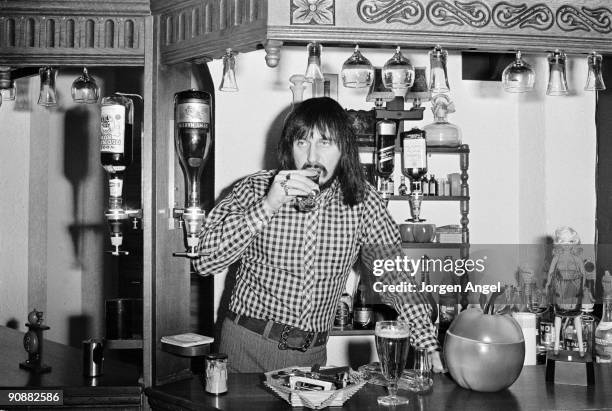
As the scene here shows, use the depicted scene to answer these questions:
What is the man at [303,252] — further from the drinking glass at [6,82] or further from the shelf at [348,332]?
the shelf at [348,332]

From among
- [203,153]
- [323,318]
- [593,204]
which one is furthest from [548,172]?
[203,153]

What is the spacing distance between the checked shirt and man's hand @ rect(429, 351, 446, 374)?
0.17m

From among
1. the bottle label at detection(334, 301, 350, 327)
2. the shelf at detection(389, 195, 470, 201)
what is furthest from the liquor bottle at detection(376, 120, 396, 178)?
the bottle label at detection(334, 301, 350, 327)

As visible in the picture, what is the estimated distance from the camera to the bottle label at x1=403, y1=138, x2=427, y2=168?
102 inches

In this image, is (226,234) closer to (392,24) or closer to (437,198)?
(392,24)

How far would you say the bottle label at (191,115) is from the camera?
194cm

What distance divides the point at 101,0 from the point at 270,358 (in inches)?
48.2

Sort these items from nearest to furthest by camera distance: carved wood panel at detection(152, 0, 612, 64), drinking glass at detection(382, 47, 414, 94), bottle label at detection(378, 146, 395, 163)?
carved wood panel at detection(152, 0, 612, 64)
drinking glass at detection(382, 47, 414, 94)
bottle label at detection(378, 146, 395, 163)

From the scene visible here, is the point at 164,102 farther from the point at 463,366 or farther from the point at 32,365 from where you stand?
the point at 463,366

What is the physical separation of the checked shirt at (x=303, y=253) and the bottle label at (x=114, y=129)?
Result: 1.16ft

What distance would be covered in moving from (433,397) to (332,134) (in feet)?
3.03

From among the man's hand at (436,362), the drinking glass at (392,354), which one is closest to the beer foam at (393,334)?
the drinking glass at (392,354)

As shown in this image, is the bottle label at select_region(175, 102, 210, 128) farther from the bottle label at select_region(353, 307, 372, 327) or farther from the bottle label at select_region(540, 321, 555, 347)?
the bottle label at select_region(353, 307, 372, 327)

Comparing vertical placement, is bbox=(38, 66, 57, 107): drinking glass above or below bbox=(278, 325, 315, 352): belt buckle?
above
